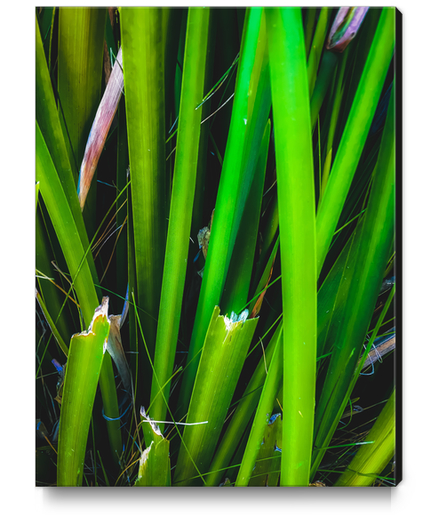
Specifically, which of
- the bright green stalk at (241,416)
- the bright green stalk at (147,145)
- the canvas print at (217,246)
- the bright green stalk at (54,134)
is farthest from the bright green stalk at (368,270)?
the bright green stalk at (54,134)

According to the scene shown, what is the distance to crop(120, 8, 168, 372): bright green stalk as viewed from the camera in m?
0.66

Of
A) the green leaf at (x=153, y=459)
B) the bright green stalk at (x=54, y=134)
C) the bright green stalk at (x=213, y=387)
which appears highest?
the bright green stalk at (x=54, y=134)

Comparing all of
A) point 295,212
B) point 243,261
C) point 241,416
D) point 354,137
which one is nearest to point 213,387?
point 241,416

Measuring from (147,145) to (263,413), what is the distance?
48 cm

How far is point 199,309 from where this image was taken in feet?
2.35

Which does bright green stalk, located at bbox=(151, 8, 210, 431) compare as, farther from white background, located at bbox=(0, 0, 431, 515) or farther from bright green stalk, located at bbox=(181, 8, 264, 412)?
white background, located at bbox=(0, 0, 431, 515)

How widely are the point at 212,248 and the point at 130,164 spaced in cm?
19

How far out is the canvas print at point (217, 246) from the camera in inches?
26.6

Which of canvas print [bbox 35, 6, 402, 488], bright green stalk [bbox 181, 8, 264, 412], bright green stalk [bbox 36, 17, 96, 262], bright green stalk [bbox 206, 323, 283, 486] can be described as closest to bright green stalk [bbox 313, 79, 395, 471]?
canvas print [bbox 35, 6, 402, 488]

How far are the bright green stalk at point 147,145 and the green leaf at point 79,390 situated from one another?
0.08 meters

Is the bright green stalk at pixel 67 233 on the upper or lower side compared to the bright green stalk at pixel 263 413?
upper
